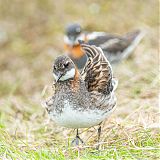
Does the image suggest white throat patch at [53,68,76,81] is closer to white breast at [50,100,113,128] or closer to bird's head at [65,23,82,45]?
white breast at [50,100,113,128]

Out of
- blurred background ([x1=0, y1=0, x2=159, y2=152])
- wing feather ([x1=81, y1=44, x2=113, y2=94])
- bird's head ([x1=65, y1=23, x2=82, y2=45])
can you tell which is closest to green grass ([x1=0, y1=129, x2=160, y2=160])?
wing feather ([x1=81, y1=44, x2=113, y2=94])

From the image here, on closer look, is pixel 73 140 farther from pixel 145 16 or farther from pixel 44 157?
pixel 145 16

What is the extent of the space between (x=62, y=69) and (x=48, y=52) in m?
6.17

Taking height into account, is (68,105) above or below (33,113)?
below

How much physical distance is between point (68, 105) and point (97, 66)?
2.96 feet

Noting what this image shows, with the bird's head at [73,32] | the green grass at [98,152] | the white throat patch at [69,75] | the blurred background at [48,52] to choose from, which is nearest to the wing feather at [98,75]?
the white throat patch at [69,75]

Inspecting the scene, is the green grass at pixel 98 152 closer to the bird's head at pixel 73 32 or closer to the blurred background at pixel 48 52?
the blurred background at pixel 48 52

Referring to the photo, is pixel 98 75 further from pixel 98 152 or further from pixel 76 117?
pixel 98 152

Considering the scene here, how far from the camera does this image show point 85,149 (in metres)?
6.01

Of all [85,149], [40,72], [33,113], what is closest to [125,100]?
[33,113]

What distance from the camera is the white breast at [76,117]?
575cm

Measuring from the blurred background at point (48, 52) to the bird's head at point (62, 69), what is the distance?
1421 mm

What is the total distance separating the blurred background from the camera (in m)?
8.16

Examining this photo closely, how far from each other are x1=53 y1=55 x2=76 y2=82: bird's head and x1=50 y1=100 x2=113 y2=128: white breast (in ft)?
0.88
